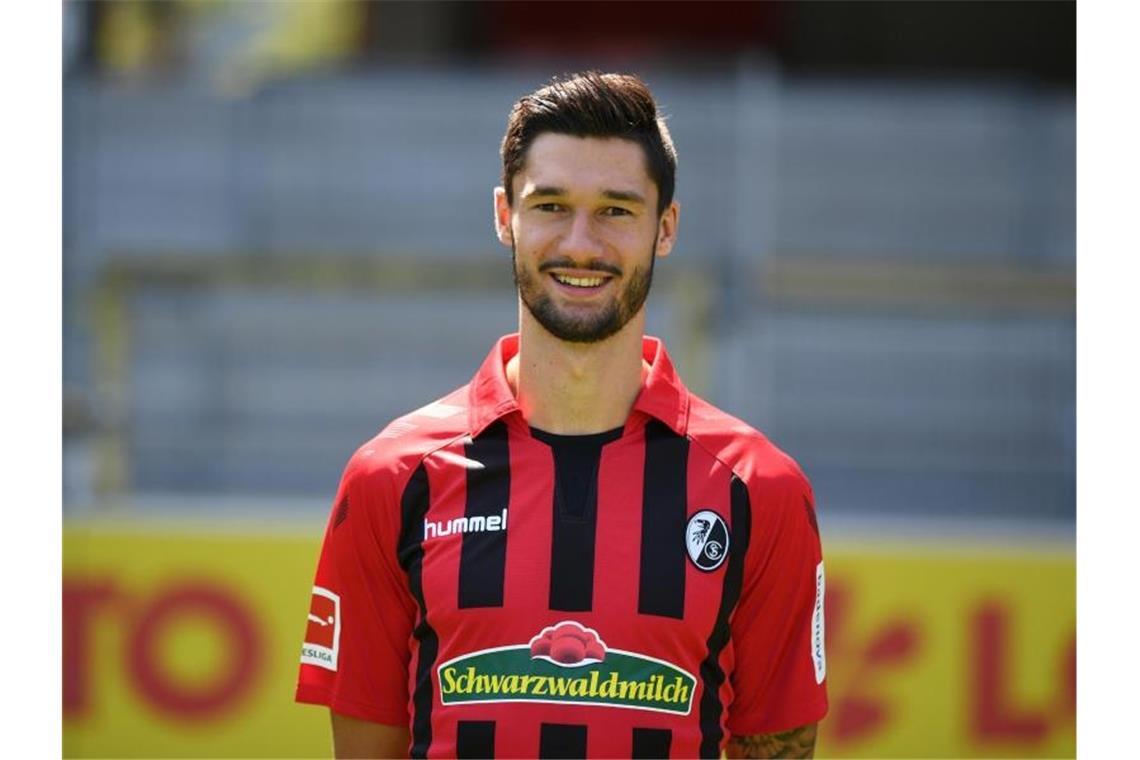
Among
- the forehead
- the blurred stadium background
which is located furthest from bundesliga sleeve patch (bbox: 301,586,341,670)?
the blurred stadium background

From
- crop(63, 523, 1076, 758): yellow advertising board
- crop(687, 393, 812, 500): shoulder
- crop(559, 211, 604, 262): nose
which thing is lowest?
crop(63, 523, 1076, 758): yellow advertising board

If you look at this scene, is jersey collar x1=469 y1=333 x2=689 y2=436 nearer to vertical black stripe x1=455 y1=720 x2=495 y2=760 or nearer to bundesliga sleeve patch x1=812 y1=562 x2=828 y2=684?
bundesliga sleeve patch x1=812 y1=562 x2=828 y2=684

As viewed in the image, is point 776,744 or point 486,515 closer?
point 486,515

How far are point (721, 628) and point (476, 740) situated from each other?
0.43 metres

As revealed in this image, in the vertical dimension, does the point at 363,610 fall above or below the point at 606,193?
below

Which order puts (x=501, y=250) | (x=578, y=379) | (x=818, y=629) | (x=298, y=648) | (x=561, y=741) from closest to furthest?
(x=561, y=741) → (x=578, y=379) → (x=818, y=629) → (x=298, y=648) → (x=501, y=250)

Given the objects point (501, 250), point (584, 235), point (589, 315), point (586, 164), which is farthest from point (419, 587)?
point (501, 250)

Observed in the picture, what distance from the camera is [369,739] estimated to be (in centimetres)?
266

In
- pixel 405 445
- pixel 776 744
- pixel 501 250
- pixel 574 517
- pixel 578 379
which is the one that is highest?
pixel 501 250

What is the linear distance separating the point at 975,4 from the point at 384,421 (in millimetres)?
4755

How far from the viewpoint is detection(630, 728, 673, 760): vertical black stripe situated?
248cm

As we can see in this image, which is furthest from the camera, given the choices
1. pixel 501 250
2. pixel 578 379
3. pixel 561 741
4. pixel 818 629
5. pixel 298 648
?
pixel 501 250

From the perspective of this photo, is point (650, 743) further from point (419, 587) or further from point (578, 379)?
point (578, 379)

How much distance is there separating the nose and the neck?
0.52 ft
